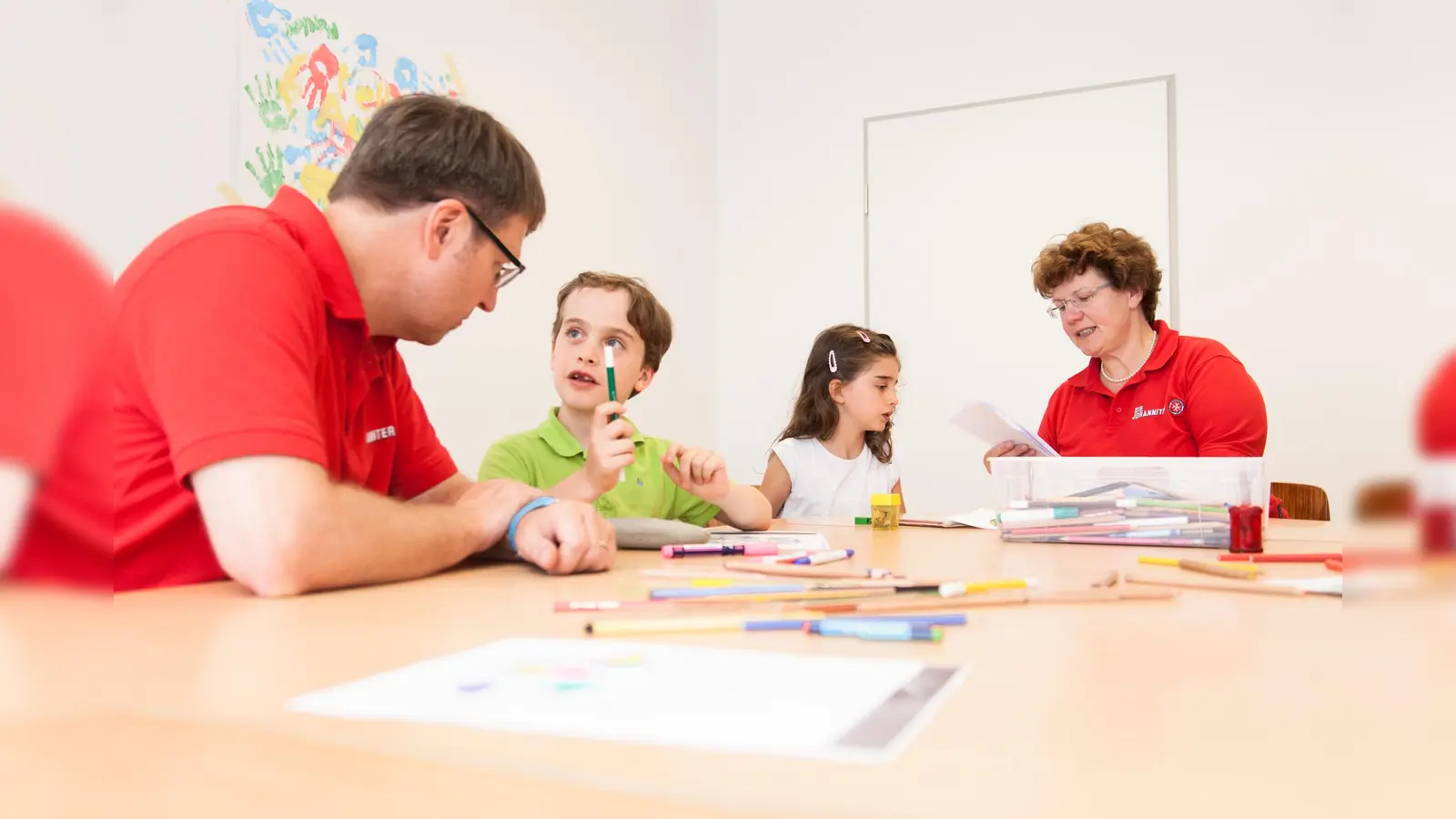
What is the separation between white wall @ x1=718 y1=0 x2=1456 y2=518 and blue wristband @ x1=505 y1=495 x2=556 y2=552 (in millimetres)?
2361

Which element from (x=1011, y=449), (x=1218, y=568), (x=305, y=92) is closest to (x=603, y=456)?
(x=1218, y=568)

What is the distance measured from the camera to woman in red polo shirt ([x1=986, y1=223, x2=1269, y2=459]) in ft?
7.33

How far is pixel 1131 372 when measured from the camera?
2.46 meters

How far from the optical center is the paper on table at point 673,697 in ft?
1.40

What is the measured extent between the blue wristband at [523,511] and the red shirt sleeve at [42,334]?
2.99 ft

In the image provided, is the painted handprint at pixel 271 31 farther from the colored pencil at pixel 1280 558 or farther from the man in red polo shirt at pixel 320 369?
the colored pencil at pixel 1280 558

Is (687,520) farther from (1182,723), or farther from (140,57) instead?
(1182,723)

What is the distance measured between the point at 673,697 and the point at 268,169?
81.6 inches

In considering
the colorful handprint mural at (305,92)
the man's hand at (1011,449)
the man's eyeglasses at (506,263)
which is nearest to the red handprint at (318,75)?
the colorful handprint mural at (305,92)

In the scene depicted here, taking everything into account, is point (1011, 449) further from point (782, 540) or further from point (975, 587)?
point (975, 587)

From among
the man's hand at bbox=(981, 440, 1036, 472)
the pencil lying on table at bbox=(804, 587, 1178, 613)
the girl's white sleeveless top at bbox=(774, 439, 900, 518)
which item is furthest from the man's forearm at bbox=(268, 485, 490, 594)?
the girl's white sleeveless top at bbox=(774, 439, 900, 518)

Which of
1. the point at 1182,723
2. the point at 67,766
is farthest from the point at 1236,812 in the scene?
the point at 67,766

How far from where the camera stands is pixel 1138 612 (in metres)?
0.77

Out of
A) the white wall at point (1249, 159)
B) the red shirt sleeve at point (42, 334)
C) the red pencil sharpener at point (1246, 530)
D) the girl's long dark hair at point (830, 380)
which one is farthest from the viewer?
the white wall at point (1249, 159)
